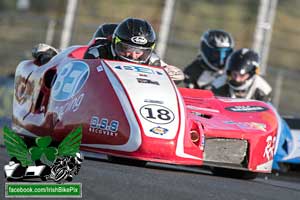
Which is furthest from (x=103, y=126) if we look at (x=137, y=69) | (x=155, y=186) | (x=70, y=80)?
(x=155, y=186)

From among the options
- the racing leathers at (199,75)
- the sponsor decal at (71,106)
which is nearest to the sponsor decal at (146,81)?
the sponsor decal at (71,106)

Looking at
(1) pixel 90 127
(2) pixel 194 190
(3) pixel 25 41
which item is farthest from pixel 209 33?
(2) pixel 194 190

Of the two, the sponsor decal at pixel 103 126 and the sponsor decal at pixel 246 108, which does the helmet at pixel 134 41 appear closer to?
the sponsor decal at pixel 246 108

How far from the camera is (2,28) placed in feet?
66.6

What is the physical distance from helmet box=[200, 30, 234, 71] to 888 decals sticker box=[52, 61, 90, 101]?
211 inches

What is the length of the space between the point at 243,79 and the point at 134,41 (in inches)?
134

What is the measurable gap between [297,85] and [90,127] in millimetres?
9390

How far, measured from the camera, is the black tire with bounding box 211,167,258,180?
10.7 m

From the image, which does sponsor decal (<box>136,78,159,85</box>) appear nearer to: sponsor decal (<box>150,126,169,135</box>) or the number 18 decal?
the number 18 decal

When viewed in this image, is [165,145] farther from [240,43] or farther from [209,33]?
[240,43]

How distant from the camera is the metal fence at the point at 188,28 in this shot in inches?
722

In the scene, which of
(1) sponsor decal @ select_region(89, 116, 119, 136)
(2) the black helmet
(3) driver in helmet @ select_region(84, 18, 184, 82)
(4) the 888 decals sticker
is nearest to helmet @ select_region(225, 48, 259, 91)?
(2) the black helmet

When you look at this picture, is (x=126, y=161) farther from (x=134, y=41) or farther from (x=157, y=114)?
(x=134, y=41)

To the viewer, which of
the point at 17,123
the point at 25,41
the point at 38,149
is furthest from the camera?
the point at 25,41
